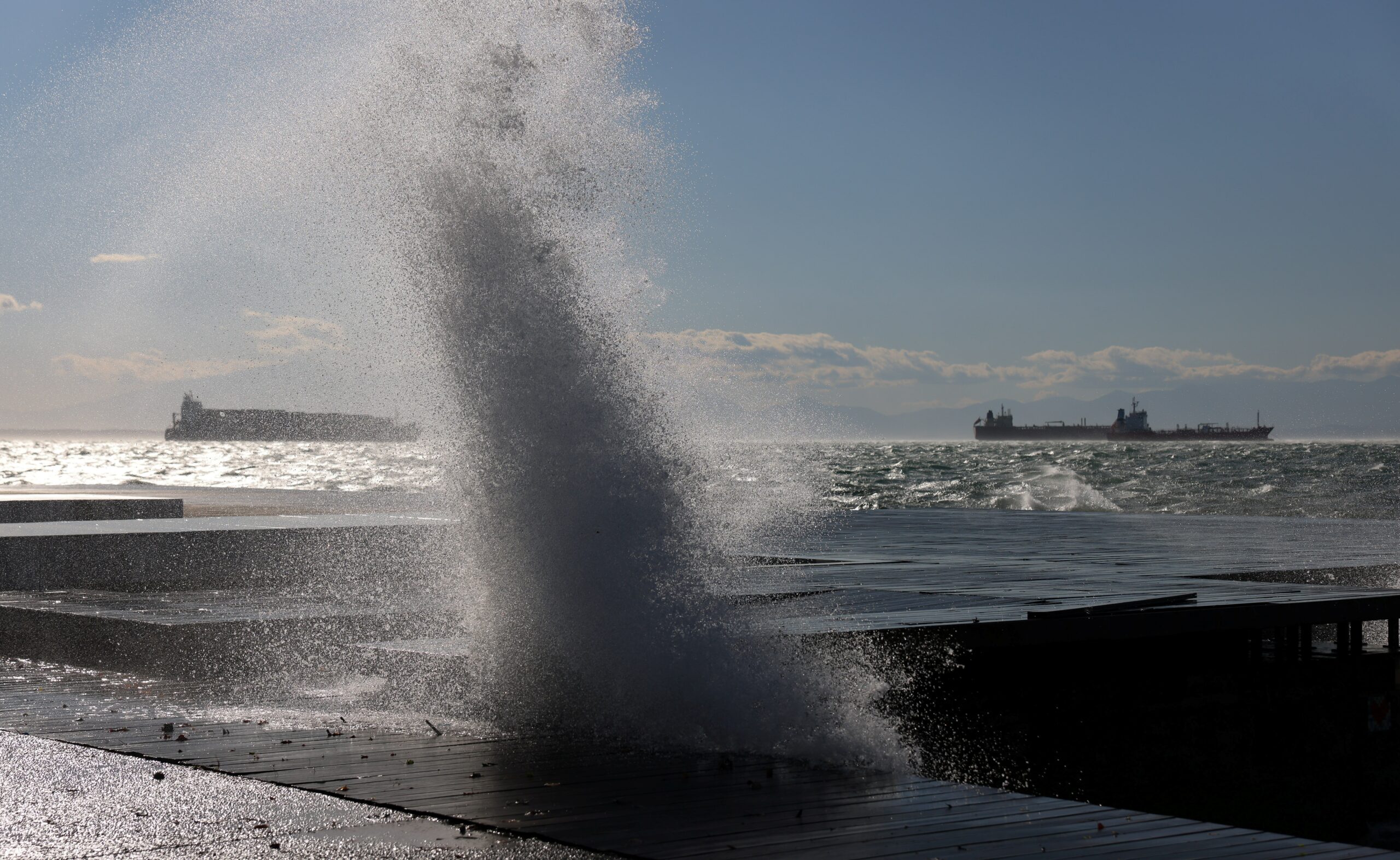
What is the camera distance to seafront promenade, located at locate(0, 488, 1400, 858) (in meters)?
4.99

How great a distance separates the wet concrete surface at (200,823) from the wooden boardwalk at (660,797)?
6.7 inches

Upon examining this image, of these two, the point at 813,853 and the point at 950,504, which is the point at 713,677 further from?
the point at 950,504

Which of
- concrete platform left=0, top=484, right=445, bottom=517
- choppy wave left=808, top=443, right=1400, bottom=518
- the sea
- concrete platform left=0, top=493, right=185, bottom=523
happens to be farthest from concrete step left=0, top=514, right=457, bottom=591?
choppy wave left=808, top=443, right=1400, bottom=518

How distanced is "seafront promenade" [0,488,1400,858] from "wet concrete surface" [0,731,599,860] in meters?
0.05

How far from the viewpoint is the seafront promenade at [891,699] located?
4992mm

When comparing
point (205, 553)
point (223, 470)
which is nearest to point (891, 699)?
point (205, 553)

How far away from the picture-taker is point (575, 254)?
9.66 meters

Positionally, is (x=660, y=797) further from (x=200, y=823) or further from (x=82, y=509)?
(x=82, y=509)

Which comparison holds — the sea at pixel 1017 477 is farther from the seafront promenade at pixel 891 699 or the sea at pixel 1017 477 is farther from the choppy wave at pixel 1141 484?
the seafront promenade at pixel 891 699

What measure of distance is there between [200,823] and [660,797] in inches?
68.2


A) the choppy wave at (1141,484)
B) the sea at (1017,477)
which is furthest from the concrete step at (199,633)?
the choppy wave at (1141,484)

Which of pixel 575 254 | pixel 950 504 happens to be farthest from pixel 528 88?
pixel 950 504

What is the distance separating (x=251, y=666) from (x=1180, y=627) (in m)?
6.96

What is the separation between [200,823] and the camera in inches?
191
